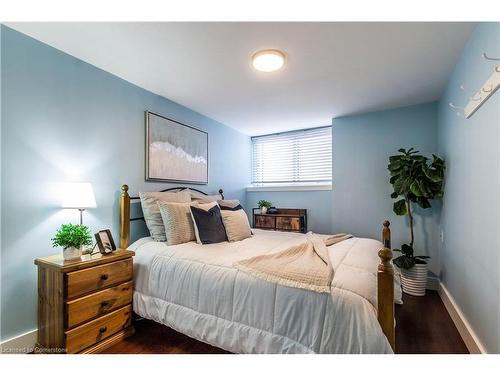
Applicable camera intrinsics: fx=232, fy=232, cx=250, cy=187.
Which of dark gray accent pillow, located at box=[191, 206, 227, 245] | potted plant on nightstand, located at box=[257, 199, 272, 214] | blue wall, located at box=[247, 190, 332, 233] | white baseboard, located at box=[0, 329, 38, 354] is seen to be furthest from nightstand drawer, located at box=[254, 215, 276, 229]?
white baseboard, located at box=[0, 329, 38, 354]

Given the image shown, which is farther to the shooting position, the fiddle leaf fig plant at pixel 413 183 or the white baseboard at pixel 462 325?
the fiddle leaf fig plant at pixel 413 183

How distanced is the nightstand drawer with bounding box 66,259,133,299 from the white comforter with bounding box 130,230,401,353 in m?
0.15

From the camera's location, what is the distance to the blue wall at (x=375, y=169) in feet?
9.96

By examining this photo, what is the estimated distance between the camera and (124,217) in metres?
2.28

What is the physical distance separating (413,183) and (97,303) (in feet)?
10.7

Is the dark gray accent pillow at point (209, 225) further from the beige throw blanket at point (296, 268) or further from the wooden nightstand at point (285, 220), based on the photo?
the wooden nightstand at point (285, 220)

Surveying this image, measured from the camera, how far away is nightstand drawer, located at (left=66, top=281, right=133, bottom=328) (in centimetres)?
156

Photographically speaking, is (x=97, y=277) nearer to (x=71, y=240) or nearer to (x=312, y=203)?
(x=71, y=240)

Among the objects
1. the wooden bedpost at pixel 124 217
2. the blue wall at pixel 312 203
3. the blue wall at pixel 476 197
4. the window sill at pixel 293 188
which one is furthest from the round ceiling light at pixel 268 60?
the blue wall at pixel 312 203

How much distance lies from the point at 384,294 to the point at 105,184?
94.9 inches

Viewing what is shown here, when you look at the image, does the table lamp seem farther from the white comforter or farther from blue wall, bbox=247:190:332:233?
blue wall, bbox=247:190:332:233

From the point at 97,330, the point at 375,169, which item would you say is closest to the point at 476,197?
the point at 375,169

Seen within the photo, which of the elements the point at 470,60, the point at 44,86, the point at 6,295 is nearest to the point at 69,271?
the point at 6,295

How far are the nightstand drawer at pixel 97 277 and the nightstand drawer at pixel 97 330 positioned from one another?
232 mm
